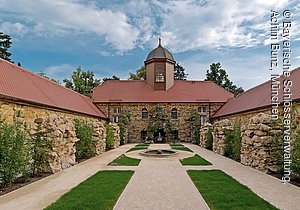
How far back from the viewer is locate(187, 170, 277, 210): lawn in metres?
5.48

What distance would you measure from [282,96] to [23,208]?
13.5m

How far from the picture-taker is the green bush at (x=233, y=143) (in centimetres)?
1297

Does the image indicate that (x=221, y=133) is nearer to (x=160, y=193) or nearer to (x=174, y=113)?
(x=160, y=193)

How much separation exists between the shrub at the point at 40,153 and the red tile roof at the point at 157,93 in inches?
738

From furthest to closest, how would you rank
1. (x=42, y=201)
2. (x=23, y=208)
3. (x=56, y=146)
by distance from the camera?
(x=56, y=146), (x=42, y=201), (x=23, y=208)

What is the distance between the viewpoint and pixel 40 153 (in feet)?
31.0

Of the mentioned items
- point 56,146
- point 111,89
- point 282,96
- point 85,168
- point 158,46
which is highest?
point 158,46

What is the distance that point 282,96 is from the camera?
46.0 ft

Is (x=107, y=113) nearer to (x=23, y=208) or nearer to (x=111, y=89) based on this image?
(x=111, y=89)

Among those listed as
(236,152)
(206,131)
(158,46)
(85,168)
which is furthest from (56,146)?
(158,46)

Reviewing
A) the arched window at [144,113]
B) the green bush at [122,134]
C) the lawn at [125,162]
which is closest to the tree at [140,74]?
the arched window at [144,113]

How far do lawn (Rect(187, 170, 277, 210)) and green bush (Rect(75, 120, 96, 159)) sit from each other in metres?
6.89

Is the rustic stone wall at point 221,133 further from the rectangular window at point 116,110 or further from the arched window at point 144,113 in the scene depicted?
the rectangular window at point 116,110

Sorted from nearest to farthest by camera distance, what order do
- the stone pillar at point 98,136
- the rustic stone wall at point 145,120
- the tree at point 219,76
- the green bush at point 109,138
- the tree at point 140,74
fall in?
1. the stone pillar at point 98,136
2. the green bush at point 109,138
3. the rustic stone wall at point 145,120
4. the tree at point 140,74
5. the tree at point 219,76
